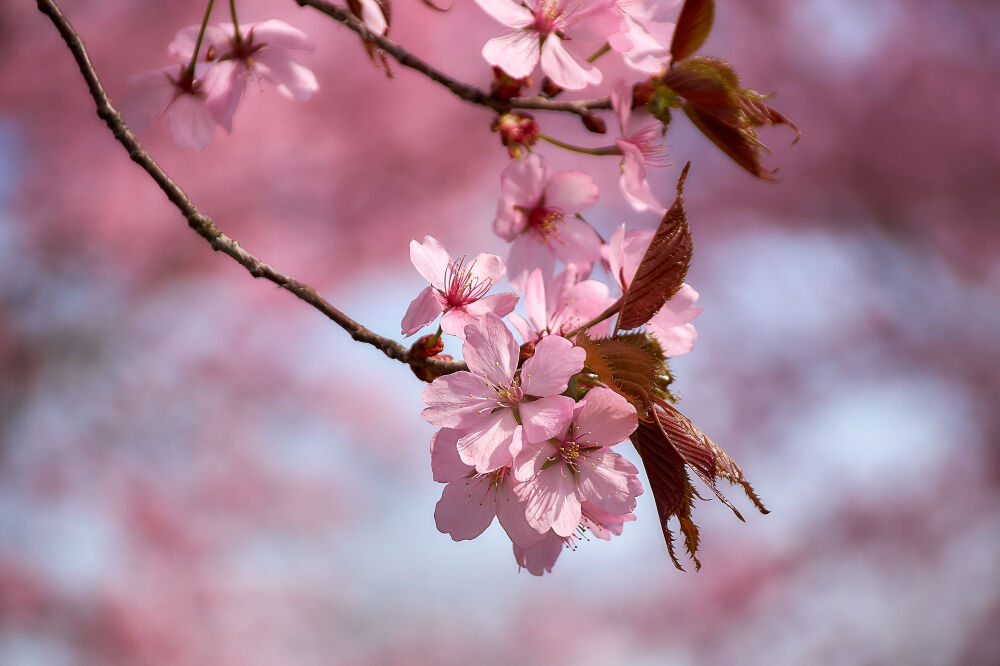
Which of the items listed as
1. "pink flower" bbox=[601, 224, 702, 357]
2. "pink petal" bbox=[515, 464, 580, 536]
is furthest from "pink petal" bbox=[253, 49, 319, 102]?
"pink petal" bbox=[515, 464, 580, 536]

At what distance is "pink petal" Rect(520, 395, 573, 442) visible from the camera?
0.53 meters

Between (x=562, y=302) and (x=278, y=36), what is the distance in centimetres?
39

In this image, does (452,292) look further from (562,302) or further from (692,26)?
(692,26)

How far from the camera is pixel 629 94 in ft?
2.09

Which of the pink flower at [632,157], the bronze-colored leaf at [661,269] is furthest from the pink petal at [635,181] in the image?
the bronze-colored leaf at [661,269]

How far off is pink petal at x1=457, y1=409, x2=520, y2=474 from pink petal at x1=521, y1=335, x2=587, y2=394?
0.10 ft

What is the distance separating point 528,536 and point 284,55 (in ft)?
1.73

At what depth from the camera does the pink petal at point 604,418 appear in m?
0.52

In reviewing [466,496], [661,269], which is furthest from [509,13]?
[466,496]

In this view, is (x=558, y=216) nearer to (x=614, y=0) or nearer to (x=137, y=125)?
(x=614, y=0)

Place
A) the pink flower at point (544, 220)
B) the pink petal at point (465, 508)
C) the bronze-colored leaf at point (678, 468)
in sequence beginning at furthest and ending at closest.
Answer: the pink flower at point (544, 220), the pink petal at point (465, 508), the bronze-colored leaf at point (678, 468)

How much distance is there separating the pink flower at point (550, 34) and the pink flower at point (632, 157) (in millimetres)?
23

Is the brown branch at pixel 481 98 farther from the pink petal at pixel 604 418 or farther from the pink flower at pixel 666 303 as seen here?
the pink petal at pixel 604 418

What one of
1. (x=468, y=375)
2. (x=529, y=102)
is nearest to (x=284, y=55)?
(x=529, y=102)
